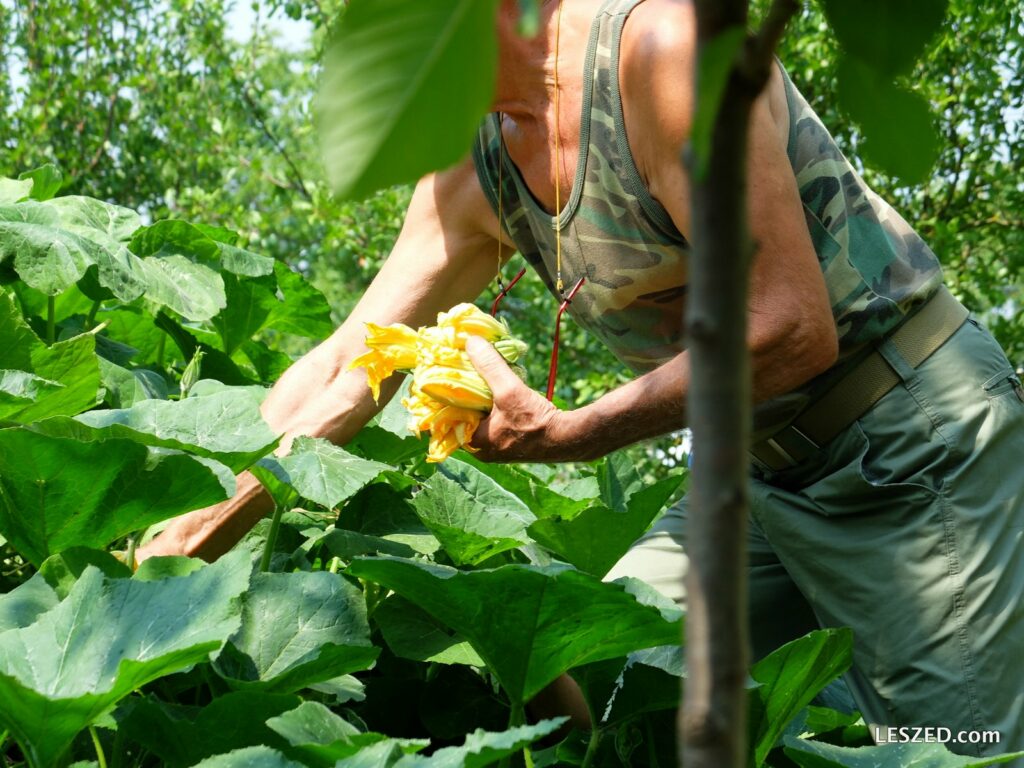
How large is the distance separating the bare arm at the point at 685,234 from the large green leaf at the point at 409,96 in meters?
1.49

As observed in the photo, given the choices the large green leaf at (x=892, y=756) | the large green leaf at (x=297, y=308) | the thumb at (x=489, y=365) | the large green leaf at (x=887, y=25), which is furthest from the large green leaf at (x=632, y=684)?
the large green leaf at (x=297, y=308)

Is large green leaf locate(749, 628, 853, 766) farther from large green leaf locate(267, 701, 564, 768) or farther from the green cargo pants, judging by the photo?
the green cargo pants

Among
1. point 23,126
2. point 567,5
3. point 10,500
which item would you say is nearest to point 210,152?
point 23,126

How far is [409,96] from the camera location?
1.79 ft

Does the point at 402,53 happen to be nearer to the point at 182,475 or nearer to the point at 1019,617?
the point at 182,475

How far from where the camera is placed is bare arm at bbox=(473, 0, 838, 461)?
206cm

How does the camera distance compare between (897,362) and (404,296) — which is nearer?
(897,362)

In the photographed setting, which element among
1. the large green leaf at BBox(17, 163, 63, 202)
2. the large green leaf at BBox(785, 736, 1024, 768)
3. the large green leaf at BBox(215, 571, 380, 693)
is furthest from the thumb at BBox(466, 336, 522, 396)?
the large green leaf at BBox(17, 163, 63, 202)

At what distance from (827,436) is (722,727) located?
1966 mm

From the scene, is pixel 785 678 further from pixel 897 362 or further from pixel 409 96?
pixel 409 96

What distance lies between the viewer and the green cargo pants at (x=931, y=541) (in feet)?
7.71

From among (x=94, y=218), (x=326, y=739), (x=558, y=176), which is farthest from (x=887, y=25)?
(x=94, y=218)

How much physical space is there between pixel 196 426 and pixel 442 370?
0.42 m

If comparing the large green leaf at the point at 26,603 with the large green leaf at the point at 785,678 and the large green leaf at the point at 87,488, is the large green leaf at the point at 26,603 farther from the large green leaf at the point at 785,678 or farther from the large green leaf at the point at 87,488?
the large green leaf at the point at 785,678
